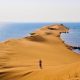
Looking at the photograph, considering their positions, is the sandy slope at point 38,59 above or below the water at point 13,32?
above

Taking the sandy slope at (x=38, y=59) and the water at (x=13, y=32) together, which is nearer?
the sandy slope at (x=38, y=59)

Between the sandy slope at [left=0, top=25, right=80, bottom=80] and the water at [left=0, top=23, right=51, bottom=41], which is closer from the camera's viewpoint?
the sandy slope at [left=0, top=25, right=80, bottom=80]

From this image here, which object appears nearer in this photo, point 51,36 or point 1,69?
point 1,69

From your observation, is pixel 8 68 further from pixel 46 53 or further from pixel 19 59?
pixel 46 53

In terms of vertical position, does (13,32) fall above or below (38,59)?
below

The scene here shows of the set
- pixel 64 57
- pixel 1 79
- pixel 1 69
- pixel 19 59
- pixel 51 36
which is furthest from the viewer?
pixel 51 36

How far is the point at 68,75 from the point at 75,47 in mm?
15063

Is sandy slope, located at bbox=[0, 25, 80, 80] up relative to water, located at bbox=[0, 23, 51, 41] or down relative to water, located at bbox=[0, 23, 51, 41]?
up

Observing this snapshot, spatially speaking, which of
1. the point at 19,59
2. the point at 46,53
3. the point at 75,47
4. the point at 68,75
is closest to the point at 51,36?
the point at 75,47

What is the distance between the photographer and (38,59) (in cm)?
2152

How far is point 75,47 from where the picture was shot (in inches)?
1110

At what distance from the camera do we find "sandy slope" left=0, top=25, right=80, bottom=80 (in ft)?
46.8

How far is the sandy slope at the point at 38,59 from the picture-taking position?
1426cm

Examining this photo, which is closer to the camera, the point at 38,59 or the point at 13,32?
the point at 38,59
